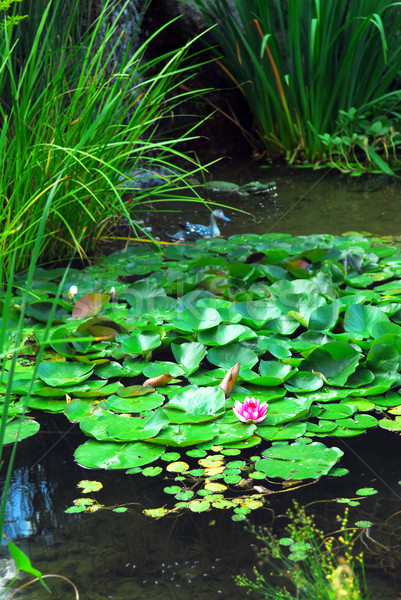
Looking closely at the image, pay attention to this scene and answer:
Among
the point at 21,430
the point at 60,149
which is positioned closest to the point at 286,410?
the point at 21,430

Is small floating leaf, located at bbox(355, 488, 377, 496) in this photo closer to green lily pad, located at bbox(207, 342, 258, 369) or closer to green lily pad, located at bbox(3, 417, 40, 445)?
green lily pad, located at bbox(207, 342, 258, 369)

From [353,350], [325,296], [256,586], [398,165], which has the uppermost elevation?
[256,586]

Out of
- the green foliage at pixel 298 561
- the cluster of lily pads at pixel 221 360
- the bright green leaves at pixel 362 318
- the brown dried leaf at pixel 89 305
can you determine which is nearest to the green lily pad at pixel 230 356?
the cluster of lily pads at pixel 221 360

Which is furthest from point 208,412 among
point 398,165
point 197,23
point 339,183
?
point 197,23

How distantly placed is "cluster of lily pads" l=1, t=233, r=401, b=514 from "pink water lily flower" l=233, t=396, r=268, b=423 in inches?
0.8

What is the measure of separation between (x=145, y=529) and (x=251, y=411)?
45 cm

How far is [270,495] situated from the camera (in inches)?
57.1

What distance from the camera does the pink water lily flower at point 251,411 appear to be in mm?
1688

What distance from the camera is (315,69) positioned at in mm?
4402

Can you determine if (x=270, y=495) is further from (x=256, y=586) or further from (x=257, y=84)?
(x=257, y=84)

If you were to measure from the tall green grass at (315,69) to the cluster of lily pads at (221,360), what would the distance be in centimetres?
192

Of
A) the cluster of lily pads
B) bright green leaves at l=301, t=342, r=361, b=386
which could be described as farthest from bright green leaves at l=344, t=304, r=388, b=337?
bright green leaves at l=301, t=342, r=361, b=386

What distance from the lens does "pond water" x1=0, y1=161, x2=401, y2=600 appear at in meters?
1.22

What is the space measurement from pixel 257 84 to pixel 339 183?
39.4 inches
